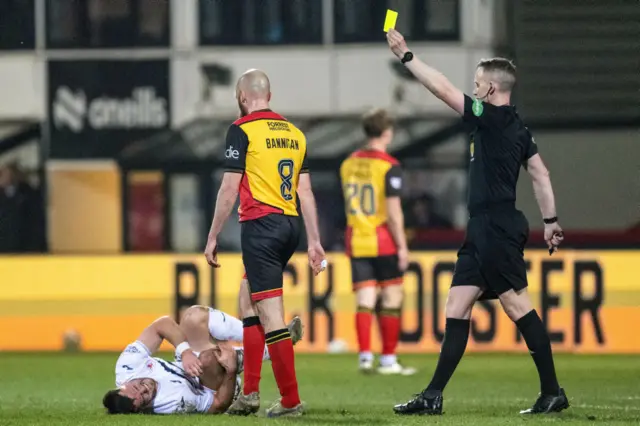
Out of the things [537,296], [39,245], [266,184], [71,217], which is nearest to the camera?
[266,184]

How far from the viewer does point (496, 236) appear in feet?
30.2

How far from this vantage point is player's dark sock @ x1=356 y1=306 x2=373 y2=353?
13.2 metres

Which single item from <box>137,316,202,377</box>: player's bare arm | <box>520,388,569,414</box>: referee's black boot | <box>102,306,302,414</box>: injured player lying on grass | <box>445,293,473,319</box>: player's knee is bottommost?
<box>520,388,569,414</box>: referee's black boot

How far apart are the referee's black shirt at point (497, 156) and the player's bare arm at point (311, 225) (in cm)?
97

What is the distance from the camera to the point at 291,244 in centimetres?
912

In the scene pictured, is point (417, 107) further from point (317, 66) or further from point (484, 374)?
point (484, 374)

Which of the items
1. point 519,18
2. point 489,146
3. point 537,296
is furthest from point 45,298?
point 519,18

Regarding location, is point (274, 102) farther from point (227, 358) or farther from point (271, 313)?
point (271, 313)

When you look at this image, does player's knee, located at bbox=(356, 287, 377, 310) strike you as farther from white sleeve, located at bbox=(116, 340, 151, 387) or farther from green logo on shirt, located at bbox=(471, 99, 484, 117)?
green logo on shirt, located at bbox=(471, 99, 484, 117)

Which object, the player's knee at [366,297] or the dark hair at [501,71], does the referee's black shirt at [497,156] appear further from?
the player's knee at [366,297]

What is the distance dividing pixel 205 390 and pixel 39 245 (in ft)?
47.4

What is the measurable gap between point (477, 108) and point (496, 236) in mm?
786

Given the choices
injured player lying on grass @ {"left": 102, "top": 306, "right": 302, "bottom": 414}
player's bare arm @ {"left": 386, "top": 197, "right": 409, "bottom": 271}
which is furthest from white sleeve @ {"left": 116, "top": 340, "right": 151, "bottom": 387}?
player's bare arm @ {"left": 386, "top": 197, "right": 409, "bottom": 271}

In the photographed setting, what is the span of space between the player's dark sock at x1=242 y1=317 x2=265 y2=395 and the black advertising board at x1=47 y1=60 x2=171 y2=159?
670 inches
